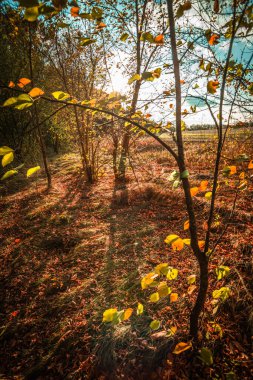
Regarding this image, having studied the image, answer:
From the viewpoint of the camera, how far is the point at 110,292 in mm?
2699

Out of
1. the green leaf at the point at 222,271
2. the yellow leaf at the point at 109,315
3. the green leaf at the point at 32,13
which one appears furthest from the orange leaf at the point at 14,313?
the green leaf at the point at 32,13

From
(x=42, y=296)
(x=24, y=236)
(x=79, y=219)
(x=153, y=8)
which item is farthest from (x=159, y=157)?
(x=42, y=296)

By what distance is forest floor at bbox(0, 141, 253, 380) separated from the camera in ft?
6.22

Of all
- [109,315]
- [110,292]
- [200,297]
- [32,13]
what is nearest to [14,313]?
[110,292]

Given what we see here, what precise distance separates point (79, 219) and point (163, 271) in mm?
3847

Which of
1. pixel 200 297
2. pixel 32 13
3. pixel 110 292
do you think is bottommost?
pixel 110 292

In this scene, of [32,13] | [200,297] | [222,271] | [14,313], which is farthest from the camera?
[14,313]

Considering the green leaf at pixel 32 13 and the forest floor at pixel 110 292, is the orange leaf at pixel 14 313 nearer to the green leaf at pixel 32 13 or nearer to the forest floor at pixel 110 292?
the forest floor at pixel 110 292

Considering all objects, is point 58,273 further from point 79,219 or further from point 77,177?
point 77,177

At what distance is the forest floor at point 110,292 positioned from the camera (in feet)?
6.22

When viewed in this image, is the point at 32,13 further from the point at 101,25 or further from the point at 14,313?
the point at 14,313

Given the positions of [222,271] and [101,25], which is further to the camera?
[222,271]

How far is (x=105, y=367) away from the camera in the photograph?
6.26 ft

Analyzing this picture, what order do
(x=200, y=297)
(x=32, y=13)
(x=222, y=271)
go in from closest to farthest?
1. (x=32, y=13)
2. (x=222, y=271)
3. (x=200, y=297)
